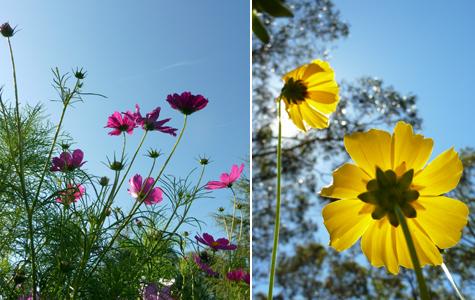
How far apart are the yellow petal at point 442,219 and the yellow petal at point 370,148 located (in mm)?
24

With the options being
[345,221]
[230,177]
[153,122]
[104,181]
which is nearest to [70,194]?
[104,181]

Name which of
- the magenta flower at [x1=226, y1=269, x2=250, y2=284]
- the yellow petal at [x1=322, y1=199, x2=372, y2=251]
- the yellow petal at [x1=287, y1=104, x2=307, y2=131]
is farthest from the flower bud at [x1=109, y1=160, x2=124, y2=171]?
the yellow petal at [x1=322, y1=199, x2=372, y2=251]

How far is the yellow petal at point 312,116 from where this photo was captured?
0.33 m

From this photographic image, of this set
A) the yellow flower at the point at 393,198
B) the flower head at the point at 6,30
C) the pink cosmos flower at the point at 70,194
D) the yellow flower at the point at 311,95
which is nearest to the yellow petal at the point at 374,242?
the yellow flower at the point at 393,198

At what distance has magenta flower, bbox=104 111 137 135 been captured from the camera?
855mm

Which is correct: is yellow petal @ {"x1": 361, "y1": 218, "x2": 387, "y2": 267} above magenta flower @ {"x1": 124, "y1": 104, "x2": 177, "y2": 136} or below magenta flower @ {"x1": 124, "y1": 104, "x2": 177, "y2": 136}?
below

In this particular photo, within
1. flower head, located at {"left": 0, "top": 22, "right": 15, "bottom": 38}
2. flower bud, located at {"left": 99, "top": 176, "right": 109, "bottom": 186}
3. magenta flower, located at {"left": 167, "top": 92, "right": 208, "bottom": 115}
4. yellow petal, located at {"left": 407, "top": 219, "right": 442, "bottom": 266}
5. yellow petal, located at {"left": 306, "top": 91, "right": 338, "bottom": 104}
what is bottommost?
yellow petal, located at {"left": 407, "top": 219, "right": 442, "bottom": 266}

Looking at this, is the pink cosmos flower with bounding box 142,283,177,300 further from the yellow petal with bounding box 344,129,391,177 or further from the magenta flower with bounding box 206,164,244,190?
the yellow petal with bounding box 344,129,391,177

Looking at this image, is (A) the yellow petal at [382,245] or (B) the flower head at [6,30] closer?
(A) the yellow petal at [382,245]

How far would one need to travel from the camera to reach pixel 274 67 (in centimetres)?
357

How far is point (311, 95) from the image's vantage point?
0.37 m

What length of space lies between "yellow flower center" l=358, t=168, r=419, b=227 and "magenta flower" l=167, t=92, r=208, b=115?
65 centimetres

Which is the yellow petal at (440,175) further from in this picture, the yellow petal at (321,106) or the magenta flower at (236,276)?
the magenta flower at (236,276)

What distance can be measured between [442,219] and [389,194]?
0.07 ft
